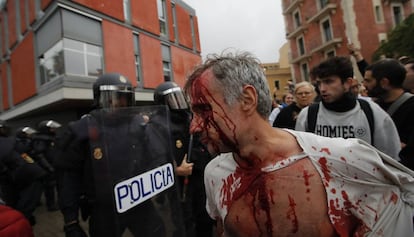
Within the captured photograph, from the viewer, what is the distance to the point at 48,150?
5852 millimetres

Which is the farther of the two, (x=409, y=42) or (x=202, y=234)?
(x=409, y=42)

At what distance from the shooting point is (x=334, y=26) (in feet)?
69.8

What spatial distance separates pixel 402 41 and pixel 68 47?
17225 millimetres

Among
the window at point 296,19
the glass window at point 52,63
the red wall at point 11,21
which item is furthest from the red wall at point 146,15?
the window at point 296,19

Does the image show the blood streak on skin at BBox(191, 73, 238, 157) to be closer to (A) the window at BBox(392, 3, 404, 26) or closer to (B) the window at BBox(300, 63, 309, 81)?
(A) the window at BBox(392, 3, 404, 26)

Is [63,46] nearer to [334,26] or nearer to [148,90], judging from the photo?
[148,90]

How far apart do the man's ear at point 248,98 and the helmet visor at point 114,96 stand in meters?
1.23

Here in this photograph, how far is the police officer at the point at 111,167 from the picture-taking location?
4.39 feet

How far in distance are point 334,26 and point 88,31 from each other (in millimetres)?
21217

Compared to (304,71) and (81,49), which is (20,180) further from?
(304,71)

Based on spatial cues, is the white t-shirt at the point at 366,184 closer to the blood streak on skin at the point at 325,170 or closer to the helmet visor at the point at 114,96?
the blood streak on skin at the point at 325,170

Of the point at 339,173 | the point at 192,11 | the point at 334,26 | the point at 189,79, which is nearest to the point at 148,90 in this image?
the point at 192,11

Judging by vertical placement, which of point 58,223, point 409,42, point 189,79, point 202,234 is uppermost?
point 409,42

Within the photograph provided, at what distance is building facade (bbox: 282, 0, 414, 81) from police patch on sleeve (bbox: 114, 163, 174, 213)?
20.6 meters
